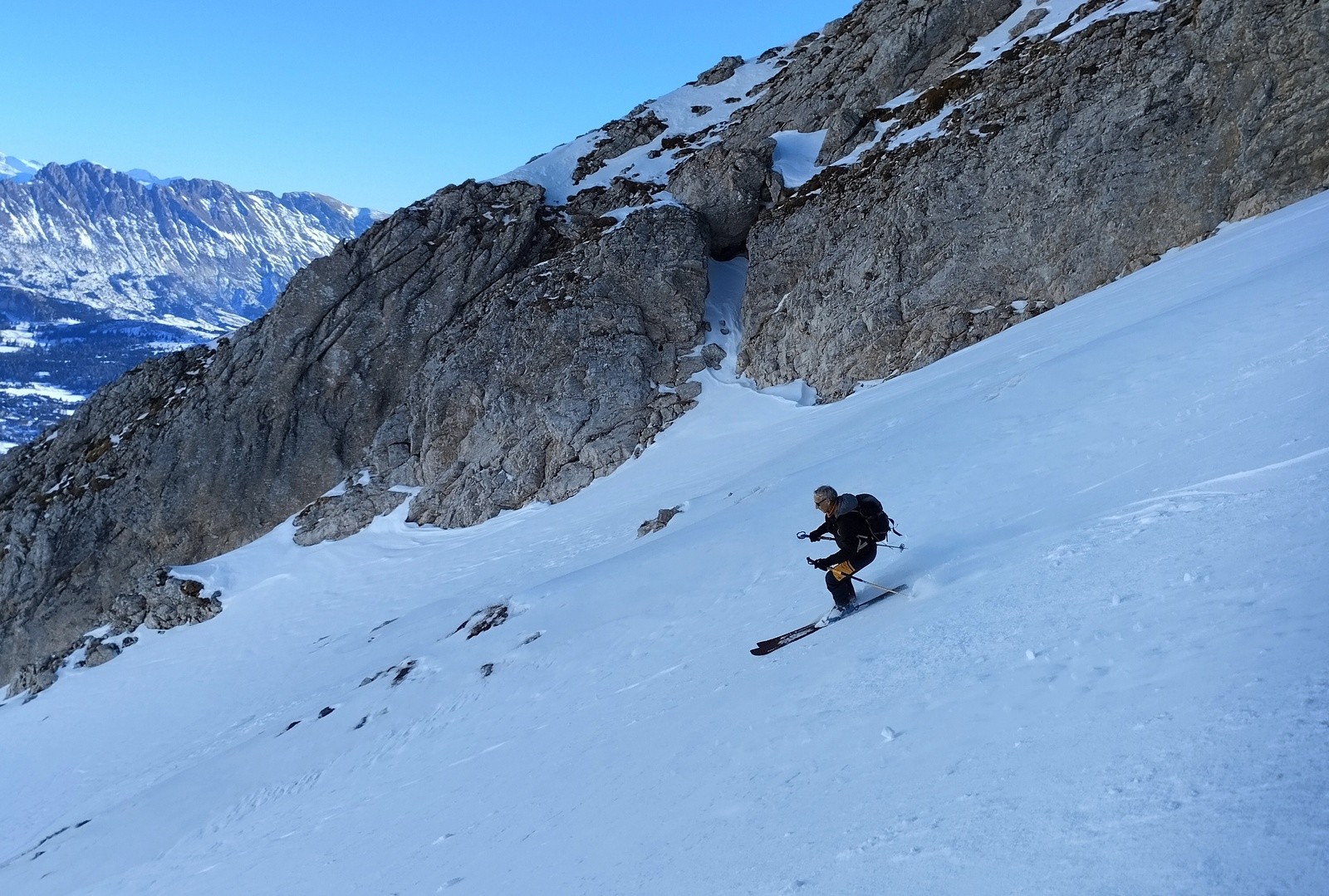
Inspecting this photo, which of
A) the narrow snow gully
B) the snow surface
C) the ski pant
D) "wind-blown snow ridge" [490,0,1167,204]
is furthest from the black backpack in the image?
the snow surface

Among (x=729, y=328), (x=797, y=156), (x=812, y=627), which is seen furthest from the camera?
(x=797, y=156)

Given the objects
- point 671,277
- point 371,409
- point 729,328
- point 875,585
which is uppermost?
point 671,277

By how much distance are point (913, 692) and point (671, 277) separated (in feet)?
115

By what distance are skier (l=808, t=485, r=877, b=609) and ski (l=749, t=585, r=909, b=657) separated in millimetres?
94

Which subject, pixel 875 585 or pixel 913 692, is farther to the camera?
pixel 875 585

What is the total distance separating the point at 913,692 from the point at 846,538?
3.05m

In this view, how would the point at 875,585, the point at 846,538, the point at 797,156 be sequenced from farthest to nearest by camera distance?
the point at 797,156
the point at 875,585
the point at 846,538

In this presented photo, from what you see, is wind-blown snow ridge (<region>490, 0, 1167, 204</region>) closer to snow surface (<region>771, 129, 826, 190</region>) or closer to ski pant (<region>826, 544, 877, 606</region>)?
snow surface (<region>771, 129, 826, 190</region>)

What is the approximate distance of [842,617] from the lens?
972 centimetres

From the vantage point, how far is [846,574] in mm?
9719

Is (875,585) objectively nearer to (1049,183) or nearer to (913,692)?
(913,692)

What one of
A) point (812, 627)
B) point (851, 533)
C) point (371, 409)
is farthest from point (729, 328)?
point (812, 627)

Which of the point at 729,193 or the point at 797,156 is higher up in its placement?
the point at 797,156

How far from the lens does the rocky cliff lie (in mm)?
28266
